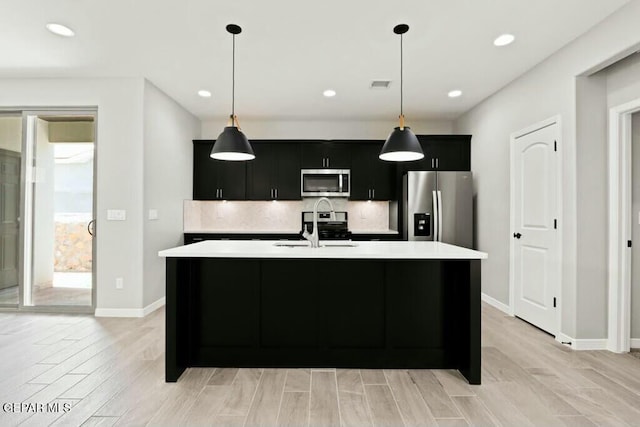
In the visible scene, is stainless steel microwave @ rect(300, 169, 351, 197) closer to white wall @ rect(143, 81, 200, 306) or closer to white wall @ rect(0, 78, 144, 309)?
white wall @ rect(143, 81, 200, 306)

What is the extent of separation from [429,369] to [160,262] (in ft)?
11.3

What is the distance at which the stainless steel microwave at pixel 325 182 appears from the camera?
221 inches

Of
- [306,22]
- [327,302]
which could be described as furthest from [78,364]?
[306,22]

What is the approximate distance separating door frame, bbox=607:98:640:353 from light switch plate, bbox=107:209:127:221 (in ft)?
15.7

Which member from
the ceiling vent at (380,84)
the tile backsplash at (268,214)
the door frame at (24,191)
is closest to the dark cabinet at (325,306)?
the ceiling vent at (380,84)

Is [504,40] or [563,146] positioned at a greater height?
[504,40]

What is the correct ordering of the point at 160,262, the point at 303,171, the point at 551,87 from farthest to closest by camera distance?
the point at 303,171 < the point at 160,262 < the point at 551,87

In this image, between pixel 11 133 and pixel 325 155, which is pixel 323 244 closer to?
pixel 325 155

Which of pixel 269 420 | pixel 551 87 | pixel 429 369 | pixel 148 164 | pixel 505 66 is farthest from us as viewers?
pixel 148 164

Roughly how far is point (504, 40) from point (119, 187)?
4165 millimetres

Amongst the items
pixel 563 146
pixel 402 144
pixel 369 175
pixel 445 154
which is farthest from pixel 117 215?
pixel 563 146

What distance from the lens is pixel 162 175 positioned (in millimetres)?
4617

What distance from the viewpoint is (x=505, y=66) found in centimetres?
375

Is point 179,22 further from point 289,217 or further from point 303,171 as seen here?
point 289,217
